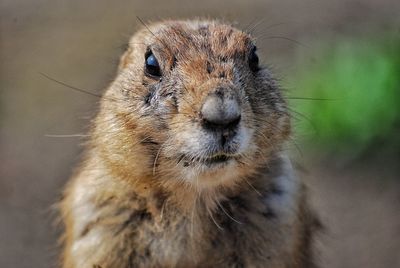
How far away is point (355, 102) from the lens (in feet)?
30.1

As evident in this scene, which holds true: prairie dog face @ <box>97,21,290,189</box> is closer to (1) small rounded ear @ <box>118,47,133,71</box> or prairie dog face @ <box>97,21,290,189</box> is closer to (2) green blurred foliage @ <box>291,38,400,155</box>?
(1) small rounded ear @ <box>118,47,133,71</box>

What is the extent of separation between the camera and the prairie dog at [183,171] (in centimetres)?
468

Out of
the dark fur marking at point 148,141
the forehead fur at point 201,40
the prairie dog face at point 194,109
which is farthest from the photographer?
the forehead fur at point 201,40

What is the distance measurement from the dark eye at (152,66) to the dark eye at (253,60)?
0.54m

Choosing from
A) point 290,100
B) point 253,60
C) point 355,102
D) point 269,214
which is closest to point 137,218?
point 269,214

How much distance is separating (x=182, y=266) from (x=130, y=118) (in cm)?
92

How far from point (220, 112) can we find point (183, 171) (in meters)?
0.55

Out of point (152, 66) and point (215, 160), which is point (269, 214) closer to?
point (215, 160)

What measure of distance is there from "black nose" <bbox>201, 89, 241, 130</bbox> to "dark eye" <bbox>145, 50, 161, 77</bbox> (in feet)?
2.34

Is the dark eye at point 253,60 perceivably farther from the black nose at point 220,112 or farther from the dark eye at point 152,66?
the black nose at point 220,112

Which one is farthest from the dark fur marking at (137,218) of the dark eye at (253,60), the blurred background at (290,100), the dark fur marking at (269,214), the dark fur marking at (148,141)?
the blurred background at (290,100)

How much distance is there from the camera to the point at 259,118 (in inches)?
190

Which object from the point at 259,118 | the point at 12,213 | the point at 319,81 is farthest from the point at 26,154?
the point at 259,118

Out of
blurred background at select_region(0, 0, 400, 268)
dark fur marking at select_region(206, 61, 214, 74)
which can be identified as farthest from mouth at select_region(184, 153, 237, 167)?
blurred background at select_region(0, 0, 400, 268)
